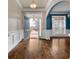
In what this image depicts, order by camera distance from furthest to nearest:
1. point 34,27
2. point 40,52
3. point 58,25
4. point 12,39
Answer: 1. point 58,25
2. point 34,27
3. point 12,39
4. point 40,52

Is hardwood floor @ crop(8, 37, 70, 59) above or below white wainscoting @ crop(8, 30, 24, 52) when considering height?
below

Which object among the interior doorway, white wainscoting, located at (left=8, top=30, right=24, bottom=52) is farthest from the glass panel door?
white wainscoting, located at (left=8, top=30, right=24, bottom=52)

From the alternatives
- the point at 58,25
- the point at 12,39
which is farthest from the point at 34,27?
the point at 12,39

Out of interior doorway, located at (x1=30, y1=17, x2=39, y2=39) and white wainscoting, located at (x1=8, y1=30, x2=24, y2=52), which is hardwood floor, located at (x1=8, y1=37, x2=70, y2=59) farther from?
interior doorway, located at (x1=30, y1=17, x2=39, y2=39)

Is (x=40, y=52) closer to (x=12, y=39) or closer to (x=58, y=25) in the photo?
(x=12, y=39)

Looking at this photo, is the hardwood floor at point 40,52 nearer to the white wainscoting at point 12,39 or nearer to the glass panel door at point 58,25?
the white wainscoting at point 12,39

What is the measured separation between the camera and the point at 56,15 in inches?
587

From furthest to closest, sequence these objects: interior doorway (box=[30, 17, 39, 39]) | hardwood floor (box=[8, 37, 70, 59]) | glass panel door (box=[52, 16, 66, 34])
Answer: glass panel door (box=[52, 16, 66, 34]) < interior doorway (box=[30, 17, 39, 39]) < hardwood floor (box=[8, 37, 70, 59])

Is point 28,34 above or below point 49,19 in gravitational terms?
below
